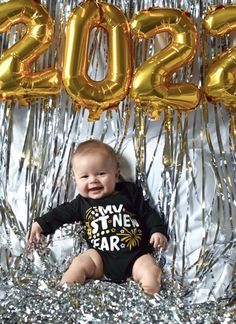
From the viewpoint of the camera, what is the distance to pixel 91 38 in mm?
1589

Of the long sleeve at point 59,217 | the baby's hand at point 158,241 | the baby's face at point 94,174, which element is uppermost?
the baby's face at point 94,174

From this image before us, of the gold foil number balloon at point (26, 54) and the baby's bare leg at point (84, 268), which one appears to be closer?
the baby's bare leg at point (84, 268)

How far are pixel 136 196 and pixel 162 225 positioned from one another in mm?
92

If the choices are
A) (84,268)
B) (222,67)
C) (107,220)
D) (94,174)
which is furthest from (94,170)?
(222,67)

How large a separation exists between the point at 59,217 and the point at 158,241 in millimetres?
231

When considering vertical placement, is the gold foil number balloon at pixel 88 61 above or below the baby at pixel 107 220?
above

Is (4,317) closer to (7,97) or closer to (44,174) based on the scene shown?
(44,174)

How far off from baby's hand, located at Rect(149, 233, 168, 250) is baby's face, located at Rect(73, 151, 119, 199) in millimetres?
146

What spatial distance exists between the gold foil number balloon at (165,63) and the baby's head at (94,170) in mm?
145

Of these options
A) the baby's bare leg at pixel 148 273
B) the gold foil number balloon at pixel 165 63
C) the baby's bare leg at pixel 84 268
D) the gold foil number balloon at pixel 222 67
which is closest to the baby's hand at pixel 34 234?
the baby's bare leg at pixel 84 268

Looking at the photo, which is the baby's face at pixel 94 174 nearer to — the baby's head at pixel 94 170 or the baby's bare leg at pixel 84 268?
the baby's head at pixel 94 170

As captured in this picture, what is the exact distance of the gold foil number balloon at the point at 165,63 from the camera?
4.81 ft

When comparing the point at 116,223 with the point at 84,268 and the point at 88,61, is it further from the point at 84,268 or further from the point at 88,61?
the point at 88,61

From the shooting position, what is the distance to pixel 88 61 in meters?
1.51
